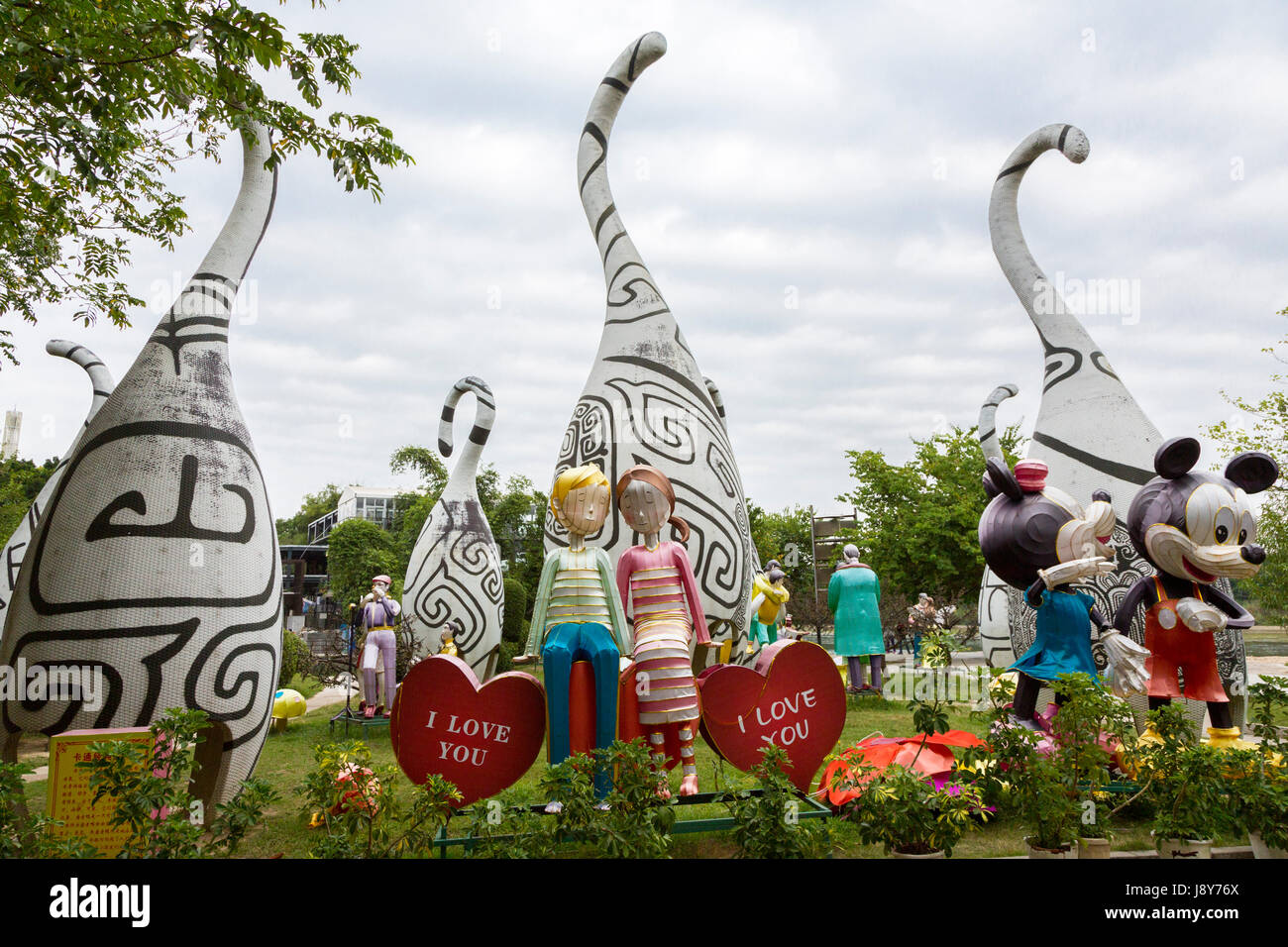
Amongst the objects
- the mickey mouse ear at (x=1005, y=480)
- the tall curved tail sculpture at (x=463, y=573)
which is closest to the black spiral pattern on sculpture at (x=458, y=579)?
the tall curved tail sculpture at (x=463, y=573)

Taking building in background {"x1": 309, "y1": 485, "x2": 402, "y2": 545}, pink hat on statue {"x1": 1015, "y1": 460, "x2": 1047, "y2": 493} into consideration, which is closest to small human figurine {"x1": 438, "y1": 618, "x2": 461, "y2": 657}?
pink hat on statue {"x1": 1015, "y1": 460, "x2": 1047, "y2": 493}

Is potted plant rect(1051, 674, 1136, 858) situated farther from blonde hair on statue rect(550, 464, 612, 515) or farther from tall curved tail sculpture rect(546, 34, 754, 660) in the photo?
tall curved tail sculpture rect(546, 34, 754, 660)

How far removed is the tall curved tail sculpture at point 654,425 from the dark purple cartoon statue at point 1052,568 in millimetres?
2203

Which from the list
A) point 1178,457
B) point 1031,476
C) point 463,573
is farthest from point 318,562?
point 1178,457

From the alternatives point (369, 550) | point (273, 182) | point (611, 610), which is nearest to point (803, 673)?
point (611, 610)

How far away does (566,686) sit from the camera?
3.73 m

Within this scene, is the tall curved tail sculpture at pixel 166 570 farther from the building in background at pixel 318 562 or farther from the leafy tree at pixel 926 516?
the leafy tree at pixel 926 516

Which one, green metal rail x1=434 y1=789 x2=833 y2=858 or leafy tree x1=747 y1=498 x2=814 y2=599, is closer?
green metal rail x1=434 y1=789 x2=833 y2=858

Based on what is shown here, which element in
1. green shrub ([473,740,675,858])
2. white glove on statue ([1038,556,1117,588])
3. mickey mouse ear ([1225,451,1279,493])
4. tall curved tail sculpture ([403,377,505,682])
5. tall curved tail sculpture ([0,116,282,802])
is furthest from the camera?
tall curved tail sculpture ([403,377,505,682])

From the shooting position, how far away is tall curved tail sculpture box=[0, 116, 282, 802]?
363cm

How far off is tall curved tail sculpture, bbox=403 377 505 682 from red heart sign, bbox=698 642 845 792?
20.4 ft

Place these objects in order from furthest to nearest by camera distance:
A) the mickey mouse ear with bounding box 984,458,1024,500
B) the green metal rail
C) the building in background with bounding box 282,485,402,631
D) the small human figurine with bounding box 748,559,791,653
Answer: the building in background with bounding box 282,485,402,631 → the small human figurine with bounding box 748,559,791,653 → the mickey mouse ear with bounding box 984,458,1024,500 → the green metal rail
